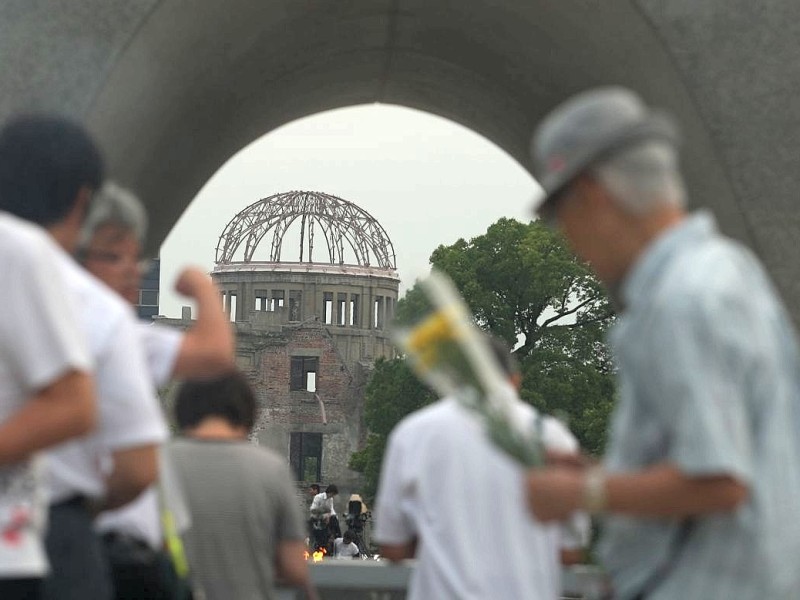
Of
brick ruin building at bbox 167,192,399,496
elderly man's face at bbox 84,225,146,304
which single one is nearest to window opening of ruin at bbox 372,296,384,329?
brick ruin building at bbox 167,192,399,496

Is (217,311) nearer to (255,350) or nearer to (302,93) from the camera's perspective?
(302,93)

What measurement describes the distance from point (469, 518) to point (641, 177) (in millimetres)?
2398

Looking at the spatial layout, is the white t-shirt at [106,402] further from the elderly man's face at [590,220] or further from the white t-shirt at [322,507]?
the white t-shirt at [322,507]

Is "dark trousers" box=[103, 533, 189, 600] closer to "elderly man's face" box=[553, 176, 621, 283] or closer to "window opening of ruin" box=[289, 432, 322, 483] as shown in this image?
"elderly man's face" box=[553, 176, 621, 283]

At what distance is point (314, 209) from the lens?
9338cm

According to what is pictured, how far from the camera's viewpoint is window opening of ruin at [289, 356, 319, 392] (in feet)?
333

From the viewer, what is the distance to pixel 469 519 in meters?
5.49

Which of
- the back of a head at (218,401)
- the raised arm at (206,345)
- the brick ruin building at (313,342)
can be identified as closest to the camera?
the raised arm at (206,345)

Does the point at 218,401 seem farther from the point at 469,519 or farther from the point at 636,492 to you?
the point at 636,492

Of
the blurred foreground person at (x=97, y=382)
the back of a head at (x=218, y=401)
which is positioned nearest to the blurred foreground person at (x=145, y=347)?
the blurred foreground person at (x=97, y=382)

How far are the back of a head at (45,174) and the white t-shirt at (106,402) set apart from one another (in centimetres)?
13

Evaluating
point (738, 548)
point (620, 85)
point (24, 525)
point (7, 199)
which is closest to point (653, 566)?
point (738, 548)

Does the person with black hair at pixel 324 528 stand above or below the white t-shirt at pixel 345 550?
above

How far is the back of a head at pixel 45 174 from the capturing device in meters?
3.74
